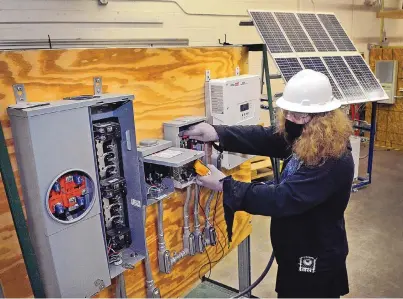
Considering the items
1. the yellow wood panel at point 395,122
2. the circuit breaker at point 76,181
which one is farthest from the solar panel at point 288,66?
the yellow wood panel at point 395,122

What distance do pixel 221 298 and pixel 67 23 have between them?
7.92 ft

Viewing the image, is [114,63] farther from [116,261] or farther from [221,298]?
[221,298]

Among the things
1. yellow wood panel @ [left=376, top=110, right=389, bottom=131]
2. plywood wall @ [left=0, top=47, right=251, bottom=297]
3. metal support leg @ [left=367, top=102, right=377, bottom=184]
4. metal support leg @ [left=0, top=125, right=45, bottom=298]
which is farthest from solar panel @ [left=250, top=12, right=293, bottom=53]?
yellow wood panel @ [left=376, top=110, right=389, bottom=131]

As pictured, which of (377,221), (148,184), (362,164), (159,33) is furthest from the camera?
(362,164)

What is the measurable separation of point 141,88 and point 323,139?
0.82m

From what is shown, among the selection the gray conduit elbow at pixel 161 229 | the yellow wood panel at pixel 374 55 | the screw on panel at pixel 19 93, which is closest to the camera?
the screw on panel at pixel 19 93

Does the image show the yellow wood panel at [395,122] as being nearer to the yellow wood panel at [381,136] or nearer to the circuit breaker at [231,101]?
the yellow wood panel at [381,136]

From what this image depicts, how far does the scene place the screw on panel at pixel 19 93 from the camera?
1.22m

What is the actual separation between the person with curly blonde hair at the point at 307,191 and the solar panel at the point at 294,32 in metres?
1.66

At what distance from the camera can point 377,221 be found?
3891mm

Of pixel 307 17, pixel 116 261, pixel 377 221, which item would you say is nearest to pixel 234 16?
pixel 307 17

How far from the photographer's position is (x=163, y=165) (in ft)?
5.30

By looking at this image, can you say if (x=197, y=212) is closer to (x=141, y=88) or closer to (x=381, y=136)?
(x=141, y=88)

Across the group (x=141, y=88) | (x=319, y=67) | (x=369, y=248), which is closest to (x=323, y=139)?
(x=141, y=88)
